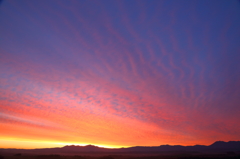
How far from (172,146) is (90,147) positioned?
93.1 meters

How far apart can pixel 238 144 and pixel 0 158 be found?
201m

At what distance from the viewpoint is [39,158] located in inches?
1638

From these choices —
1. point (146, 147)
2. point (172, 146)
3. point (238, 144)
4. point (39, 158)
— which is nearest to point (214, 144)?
point (238, 144)

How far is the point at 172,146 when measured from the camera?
188250 mm

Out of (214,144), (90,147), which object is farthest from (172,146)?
(90,147)

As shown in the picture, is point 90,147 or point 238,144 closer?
point 238,144

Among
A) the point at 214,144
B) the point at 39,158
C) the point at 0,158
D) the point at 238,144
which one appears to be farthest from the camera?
the point at 214,144

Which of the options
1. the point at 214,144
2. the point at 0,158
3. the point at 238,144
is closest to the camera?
the point at 0,158

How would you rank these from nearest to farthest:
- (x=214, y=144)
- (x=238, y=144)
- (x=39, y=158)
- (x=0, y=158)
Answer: (x=0, y=158)
(x=39, y=158)
(x=238, y=144)
(x=214, y=144)

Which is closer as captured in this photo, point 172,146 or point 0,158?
point 0,158

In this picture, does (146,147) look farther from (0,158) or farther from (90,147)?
(0,158)

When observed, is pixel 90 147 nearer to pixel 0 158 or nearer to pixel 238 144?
pixel 238 144

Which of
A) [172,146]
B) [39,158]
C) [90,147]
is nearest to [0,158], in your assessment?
[39,158]

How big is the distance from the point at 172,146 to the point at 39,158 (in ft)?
577
